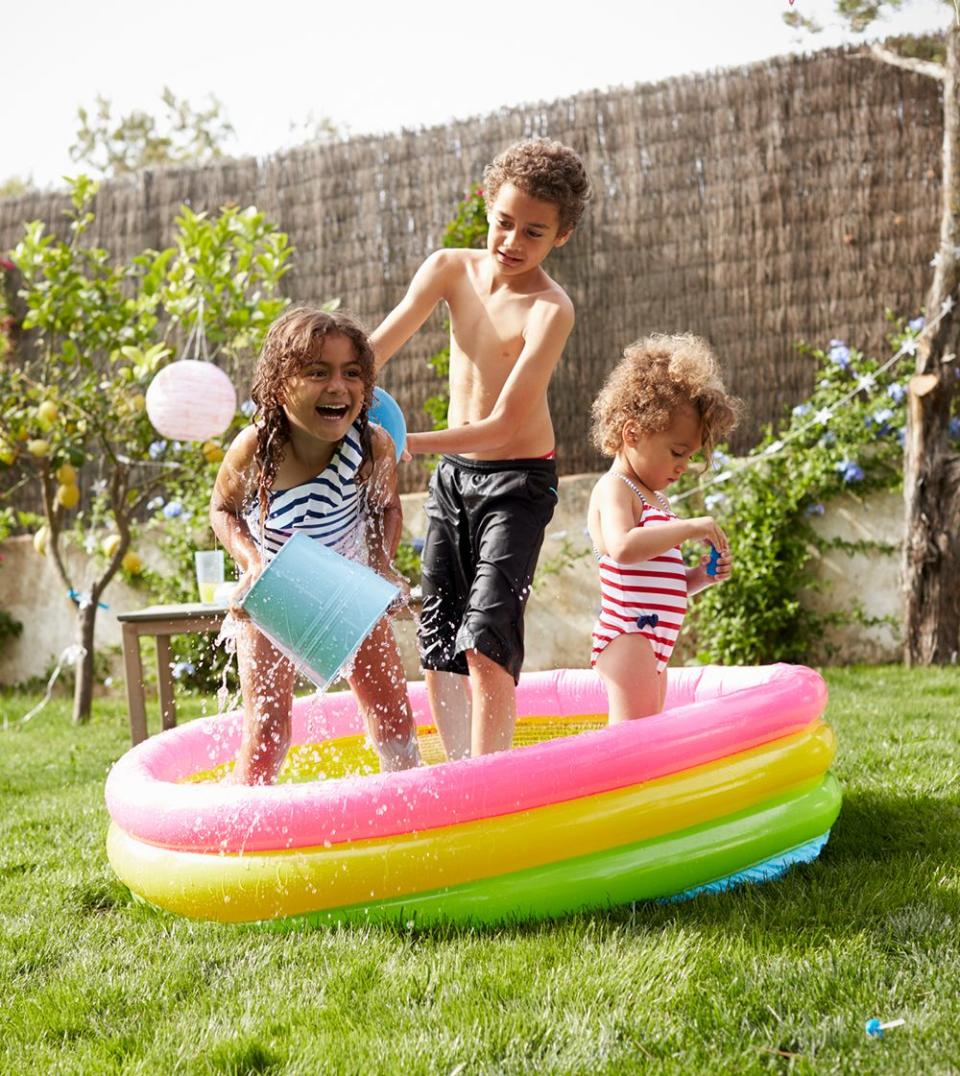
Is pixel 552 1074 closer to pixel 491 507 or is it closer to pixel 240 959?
pixel 240 959

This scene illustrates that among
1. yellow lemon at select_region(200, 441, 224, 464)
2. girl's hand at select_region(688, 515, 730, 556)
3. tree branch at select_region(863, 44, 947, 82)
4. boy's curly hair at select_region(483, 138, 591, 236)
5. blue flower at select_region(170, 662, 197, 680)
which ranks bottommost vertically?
blue flower at select_region(170, 662, 197, 680)

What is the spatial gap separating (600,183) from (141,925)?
4768mm

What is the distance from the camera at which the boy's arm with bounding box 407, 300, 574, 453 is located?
293 cm

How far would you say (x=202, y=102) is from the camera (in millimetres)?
16359

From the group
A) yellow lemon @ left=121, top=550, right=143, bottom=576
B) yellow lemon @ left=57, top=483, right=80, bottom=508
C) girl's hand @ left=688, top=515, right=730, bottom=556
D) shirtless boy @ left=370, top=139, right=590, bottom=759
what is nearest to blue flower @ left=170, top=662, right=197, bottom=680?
yellow lemon @ left=121, top=550, right=143, bottom=576

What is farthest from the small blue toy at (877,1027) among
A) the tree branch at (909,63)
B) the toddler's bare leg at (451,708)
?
the tree branch at (909,63)

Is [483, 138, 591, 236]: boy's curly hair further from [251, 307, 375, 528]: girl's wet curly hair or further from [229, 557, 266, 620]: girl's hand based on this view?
[229, 557, 266, 620]: girl's hand

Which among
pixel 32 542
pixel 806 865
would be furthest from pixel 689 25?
pixel 806 865

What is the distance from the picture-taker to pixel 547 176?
296cm

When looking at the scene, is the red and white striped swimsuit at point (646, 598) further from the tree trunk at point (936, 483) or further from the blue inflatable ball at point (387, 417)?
the tree trunk at point (936, 483)

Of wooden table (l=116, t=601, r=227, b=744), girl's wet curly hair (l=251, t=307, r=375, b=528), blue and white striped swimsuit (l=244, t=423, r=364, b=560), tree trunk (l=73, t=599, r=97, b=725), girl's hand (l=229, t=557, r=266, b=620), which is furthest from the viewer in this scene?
tree trunk (l=73, t=599, r=97, b=725)

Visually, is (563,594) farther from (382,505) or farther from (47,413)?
(382,505)

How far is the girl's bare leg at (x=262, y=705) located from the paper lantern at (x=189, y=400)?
209 centimetres

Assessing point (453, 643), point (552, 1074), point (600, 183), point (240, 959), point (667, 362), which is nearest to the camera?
point (552, 1074)
